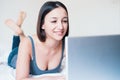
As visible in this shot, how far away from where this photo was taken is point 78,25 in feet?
7.04

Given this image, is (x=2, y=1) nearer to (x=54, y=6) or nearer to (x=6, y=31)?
(x=6, y=31)

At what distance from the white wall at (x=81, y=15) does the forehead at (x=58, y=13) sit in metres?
1.08

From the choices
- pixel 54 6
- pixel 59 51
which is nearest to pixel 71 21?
pixel 59 51

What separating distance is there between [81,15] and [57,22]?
1280 millimetres

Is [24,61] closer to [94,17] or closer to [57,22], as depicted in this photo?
[57,22]

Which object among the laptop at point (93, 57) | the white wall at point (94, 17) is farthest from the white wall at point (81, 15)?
the laptop at point (93, 57)

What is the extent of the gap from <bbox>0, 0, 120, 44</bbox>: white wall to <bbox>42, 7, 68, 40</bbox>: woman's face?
109cm

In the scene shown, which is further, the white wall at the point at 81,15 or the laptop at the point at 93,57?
the white wall at the point at 81,15

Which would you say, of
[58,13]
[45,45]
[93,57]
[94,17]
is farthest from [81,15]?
[93,57]

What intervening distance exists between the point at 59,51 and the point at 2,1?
1.10 m

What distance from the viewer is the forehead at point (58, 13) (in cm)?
86

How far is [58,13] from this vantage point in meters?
0.88

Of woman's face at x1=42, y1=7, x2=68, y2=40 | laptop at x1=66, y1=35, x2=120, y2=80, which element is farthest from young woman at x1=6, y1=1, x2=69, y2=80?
laptop at x1=66, y1=35, x2=120, y2=80

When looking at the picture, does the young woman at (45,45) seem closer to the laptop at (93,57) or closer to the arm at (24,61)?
the arm at (24,61)
